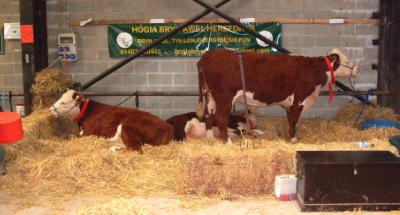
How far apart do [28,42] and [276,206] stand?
4.78 metres

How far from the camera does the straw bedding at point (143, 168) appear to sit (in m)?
4.06

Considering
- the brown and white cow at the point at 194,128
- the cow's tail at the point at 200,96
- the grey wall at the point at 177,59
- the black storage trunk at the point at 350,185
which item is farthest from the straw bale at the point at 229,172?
the grey wall at the point at 177,59

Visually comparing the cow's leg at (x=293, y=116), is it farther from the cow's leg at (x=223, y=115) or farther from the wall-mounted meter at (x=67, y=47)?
the wall-mounted meter at (x=67, y=47)

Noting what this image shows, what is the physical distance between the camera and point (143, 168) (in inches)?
188

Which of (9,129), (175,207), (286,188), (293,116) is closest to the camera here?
(175,207)

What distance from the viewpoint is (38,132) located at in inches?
221

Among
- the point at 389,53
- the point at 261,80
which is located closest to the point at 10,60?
the point at 261,80

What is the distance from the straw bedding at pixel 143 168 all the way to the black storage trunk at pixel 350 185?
0.45 meters

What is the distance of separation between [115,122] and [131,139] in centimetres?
48

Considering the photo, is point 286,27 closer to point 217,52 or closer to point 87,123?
point 217,52

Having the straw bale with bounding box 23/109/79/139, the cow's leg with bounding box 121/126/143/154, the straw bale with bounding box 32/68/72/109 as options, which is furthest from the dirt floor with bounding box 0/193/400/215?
the straw bale with bounding box 32/68/72/109

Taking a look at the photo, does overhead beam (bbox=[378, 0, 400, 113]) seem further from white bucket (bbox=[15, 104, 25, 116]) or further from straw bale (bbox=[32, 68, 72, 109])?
white bucket (bbox=[15, 104, 25, 116])

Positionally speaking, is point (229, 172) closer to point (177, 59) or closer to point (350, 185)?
point (350, 185)

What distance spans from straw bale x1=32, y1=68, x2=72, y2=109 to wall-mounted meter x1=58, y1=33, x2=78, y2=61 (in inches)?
31.0
